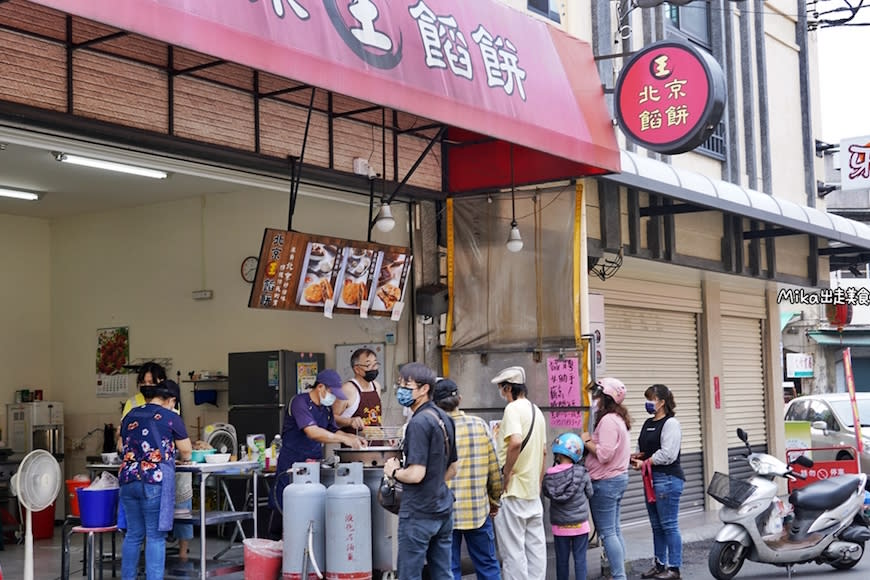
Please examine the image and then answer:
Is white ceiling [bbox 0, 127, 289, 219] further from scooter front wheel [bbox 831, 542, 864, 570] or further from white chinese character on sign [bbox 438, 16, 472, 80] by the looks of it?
scooter front wheel [bbox 831, 542, 864, 570]

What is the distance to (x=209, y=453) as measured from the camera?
408 inches

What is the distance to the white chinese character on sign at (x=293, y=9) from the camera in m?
7.45

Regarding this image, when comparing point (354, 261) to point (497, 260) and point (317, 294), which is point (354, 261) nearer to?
point (317, 294)

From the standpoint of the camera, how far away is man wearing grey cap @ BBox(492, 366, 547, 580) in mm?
8711

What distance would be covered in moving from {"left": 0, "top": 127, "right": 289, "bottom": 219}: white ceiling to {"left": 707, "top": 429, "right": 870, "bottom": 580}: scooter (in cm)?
520

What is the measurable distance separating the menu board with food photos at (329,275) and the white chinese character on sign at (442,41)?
2.02 metres

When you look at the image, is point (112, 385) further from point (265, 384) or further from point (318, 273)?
point (318, 273)

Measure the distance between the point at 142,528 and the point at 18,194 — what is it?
6.36 m

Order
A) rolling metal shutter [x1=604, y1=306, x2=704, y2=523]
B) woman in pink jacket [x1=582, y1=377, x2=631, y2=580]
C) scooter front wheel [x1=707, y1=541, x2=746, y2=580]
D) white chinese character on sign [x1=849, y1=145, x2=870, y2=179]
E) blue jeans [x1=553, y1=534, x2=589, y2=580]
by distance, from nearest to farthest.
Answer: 1. blue jeans [x1=553, y1=534, x2=589, y2=580]
2. woman in pink jacket [x1=582, y1=377, x2=631, y2=580]
3. scooter front wheel [x1=707, y1=541, x2=746, y2=580]
4. rolling metal shutter [x1=604, y1=306, x2=704, y2=523]
5. white chinese character on sign [x1=849, y1=145, x2=870, y2=179]

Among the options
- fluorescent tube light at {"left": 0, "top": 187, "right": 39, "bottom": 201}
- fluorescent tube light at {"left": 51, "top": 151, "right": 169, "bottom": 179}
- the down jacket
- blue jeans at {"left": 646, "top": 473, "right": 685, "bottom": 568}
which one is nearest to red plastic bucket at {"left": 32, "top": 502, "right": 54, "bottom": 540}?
fluorescent tube light at {"left": 0, "top": 187, "right": 39, "bottom": 201}

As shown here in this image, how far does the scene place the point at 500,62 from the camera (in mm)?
9836

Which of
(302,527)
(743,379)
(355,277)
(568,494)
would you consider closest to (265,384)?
(355,277)

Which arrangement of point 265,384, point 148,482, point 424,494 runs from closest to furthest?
point 424,494 < point 148,482 < point 265,384

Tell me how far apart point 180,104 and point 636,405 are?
28.0 feet
